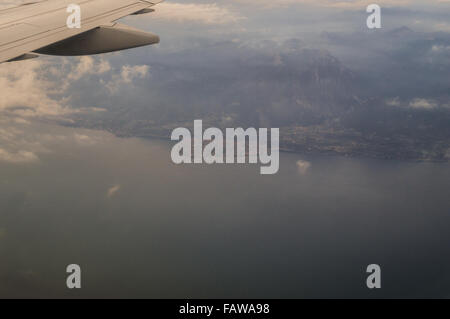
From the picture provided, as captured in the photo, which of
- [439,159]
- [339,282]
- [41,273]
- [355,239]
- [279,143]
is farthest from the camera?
[279,143]

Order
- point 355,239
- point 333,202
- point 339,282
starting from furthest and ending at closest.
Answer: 1. point 333,202
2. point 355,239
3. point 339,282

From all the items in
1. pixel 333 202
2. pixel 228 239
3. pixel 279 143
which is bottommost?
pixel 228 239

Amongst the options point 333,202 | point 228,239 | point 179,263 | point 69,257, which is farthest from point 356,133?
point 69,257

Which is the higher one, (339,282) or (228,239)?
(228,239)

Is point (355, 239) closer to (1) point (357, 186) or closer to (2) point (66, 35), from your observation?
(1) point (357, 186)

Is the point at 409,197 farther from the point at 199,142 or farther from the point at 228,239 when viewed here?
the point at 199,142

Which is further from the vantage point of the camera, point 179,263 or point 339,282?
point 179,263

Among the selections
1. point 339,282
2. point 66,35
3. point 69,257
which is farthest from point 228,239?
point 66,35
